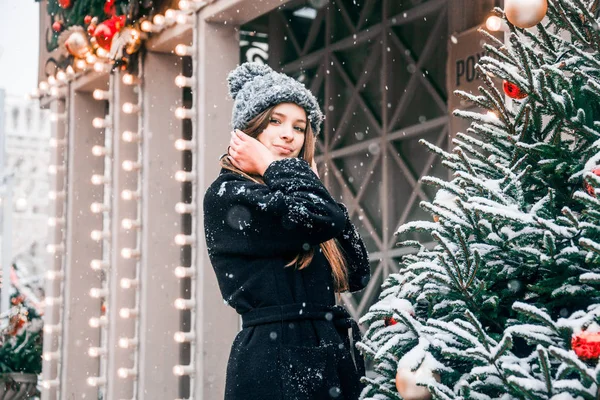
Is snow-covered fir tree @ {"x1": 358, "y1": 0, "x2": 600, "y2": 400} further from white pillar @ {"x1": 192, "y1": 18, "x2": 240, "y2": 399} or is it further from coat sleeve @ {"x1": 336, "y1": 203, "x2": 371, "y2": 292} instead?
white pillar @ {"x1": 192, "y1": 18, "x2": 240, "y2": 399}

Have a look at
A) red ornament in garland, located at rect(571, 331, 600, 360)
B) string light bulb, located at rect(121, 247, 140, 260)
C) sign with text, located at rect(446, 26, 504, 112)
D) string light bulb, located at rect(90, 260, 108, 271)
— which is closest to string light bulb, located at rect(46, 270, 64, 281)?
string light bulb, located at rect(90, 260, 108, 271)

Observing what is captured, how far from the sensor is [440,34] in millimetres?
5680

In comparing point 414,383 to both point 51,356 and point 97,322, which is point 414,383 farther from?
point 51,356

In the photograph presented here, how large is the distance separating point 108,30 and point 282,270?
144 inches

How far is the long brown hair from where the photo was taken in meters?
2.90

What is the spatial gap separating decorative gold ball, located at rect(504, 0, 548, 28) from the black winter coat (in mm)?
782

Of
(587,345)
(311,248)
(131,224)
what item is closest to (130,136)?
(131,224)

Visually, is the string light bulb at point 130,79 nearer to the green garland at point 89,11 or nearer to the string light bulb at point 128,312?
the green garland at point 89,11

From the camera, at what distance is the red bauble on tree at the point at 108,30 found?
19.9 feet

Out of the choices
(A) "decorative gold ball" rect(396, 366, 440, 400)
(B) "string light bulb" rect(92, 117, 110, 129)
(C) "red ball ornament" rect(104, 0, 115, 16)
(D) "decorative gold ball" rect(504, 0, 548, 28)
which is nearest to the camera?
(A) "decorative gold ball" rect(396, 366, 440, 400)

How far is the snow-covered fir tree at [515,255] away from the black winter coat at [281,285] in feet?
1.19

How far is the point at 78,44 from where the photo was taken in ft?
20.9

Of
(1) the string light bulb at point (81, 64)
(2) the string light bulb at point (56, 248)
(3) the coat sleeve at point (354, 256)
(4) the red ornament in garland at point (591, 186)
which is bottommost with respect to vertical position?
(3) the coat sleeve at point (354, 256)

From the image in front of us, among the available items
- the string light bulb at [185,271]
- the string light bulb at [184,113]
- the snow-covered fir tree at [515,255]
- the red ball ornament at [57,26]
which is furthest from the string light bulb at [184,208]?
the snow-covered fir tree at [515,255]
